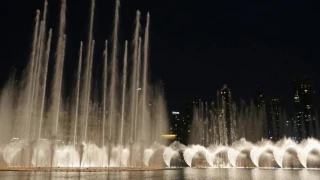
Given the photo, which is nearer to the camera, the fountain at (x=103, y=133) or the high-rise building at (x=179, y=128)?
the fountain at (x=103, y=133)

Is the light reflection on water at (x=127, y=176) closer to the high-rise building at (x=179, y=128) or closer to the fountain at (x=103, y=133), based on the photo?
the fountain at (x=103, y=133)

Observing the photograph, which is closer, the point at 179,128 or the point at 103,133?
the point at 103,133

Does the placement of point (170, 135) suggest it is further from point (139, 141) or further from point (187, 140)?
point (139, 141)

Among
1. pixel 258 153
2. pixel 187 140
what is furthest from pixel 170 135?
pixel 258 153

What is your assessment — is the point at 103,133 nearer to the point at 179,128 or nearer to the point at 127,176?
the point at 127,176

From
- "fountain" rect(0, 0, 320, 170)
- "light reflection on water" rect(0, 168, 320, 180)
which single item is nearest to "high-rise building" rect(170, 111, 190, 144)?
"fountain" rect(0, 0, 320, 170)

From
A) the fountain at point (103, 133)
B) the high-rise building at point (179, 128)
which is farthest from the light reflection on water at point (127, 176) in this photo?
the high-rise building at point (179, 128)

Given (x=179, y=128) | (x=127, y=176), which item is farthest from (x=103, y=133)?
(x=179, y=128)

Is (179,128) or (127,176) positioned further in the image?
(179,128)

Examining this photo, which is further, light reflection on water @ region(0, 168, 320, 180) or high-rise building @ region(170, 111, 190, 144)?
high-rise building @ region(170, 111, 190, 144)

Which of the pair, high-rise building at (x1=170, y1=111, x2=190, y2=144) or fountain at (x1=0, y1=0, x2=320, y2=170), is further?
high-rise building at (x1=170, y1=111, x2=190, y2=144)

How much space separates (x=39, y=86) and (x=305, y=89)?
130459 mm

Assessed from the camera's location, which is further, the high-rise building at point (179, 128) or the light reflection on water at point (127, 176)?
the high-rise building at point (179, 128)

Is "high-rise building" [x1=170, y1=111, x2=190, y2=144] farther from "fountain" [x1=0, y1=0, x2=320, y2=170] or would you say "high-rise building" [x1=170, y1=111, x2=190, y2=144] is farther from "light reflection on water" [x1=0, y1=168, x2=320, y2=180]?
"light reflection on water" [x1=0, y1=168, x2=320, y2=180]
